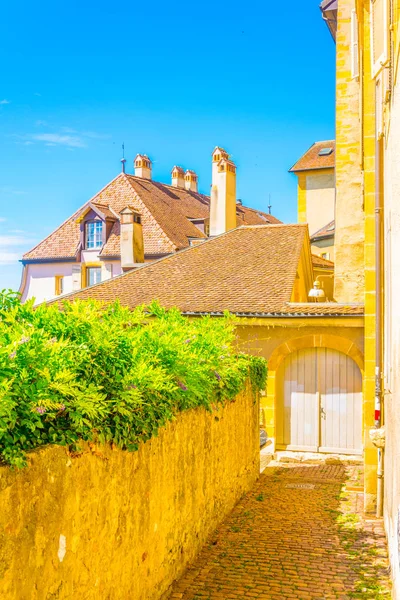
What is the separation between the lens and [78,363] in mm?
4637

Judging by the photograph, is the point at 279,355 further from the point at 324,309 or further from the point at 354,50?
the point at 354,50

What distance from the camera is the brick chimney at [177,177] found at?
42.4m

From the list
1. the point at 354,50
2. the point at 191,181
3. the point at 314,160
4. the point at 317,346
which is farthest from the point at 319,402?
the point at 191,181

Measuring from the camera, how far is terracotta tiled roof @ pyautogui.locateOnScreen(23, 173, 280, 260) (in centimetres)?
3116

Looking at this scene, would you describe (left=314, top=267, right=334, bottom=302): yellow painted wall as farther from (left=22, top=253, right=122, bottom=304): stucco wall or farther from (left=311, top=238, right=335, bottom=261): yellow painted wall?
(left=22, top=253, right=122, bottom=304): stucco wall

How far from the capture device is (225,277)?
723 inches

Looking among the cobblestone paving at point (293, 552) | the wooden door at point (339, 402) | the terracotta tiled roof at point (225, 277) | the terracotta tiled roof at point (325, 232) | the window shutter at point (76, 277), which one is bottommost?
the cobblestone paving at point (293, 552)

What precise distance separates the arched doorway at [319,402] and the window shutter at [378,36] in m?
8.02

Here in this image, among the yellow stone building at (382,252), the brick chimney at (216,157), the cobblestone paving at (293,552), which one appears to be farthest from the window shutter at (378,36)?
the brick chimney at (216,157)

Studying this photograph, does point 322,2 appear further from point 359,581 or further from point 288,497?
point 359,581

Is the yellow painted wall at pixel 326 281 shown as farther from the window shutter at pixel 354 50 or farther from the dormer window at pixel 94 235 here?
the dormer window at pixel 94 235

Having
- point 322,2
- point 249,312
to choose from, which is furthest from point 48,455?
point 322,2

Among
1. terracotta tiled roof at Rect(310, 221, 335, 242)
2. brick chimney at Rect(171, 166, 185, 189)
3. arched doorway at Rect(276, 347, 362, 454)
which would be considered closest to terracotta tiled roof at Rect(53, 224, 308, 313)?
arched doorway at Rect(276, 347, 362, 454)

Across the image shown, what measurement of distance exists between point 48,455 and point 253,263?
49.9 ft
